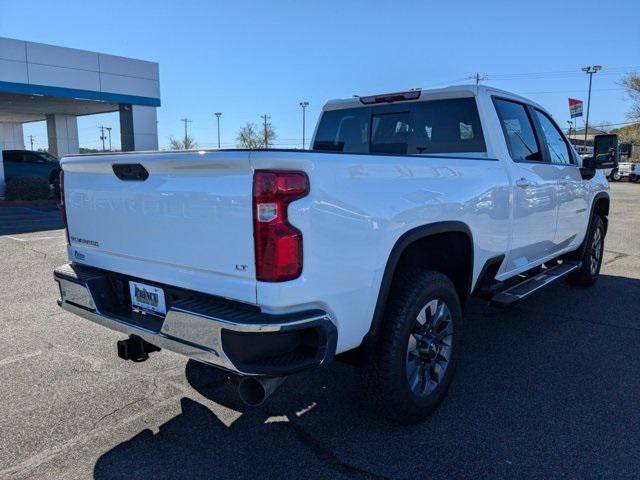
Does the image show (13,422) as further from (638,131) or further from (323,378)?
(638,131)

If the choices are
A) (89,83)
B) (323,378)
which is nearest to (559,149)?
(323,378)

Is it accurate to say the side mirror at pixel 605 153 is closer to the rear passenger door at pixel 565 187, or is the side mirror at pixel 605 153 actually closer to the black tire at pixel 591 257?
the rear passenger door at pixel 565 187

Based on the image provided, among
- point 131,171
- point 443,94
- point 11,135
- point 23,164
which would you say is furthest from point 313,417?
point 11,135

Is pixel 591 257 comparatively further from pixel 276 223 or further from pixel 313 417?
pixel 276 223

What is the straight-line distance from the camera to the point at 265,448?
2.81 meters

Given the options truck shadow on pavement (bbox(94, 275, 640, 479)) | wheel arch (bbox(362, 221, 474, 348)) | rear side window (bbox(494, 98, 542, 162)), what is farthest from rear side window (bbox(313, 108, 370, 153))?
truck shadow on pavement (bbox(94, 275, 640, 479))

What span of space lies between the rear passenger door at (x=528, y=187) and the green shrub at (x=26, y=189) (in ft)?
54.6

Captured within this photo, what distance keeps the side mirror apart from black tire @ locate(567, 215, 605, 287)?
83cm

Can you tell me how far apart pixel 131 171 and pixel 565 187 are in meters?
4.01

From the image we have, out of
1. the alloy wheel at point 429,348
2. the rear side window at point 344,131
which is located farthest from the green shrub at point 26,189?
the alloy wheel at point 429,348

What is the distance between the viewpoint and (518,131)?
14.4ft

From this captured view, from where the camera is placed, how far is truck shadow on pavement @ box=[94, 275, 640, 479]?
2639 mm

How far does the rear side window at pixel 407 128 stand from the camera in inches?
159

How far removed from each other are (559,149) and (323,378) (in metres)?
3.45
